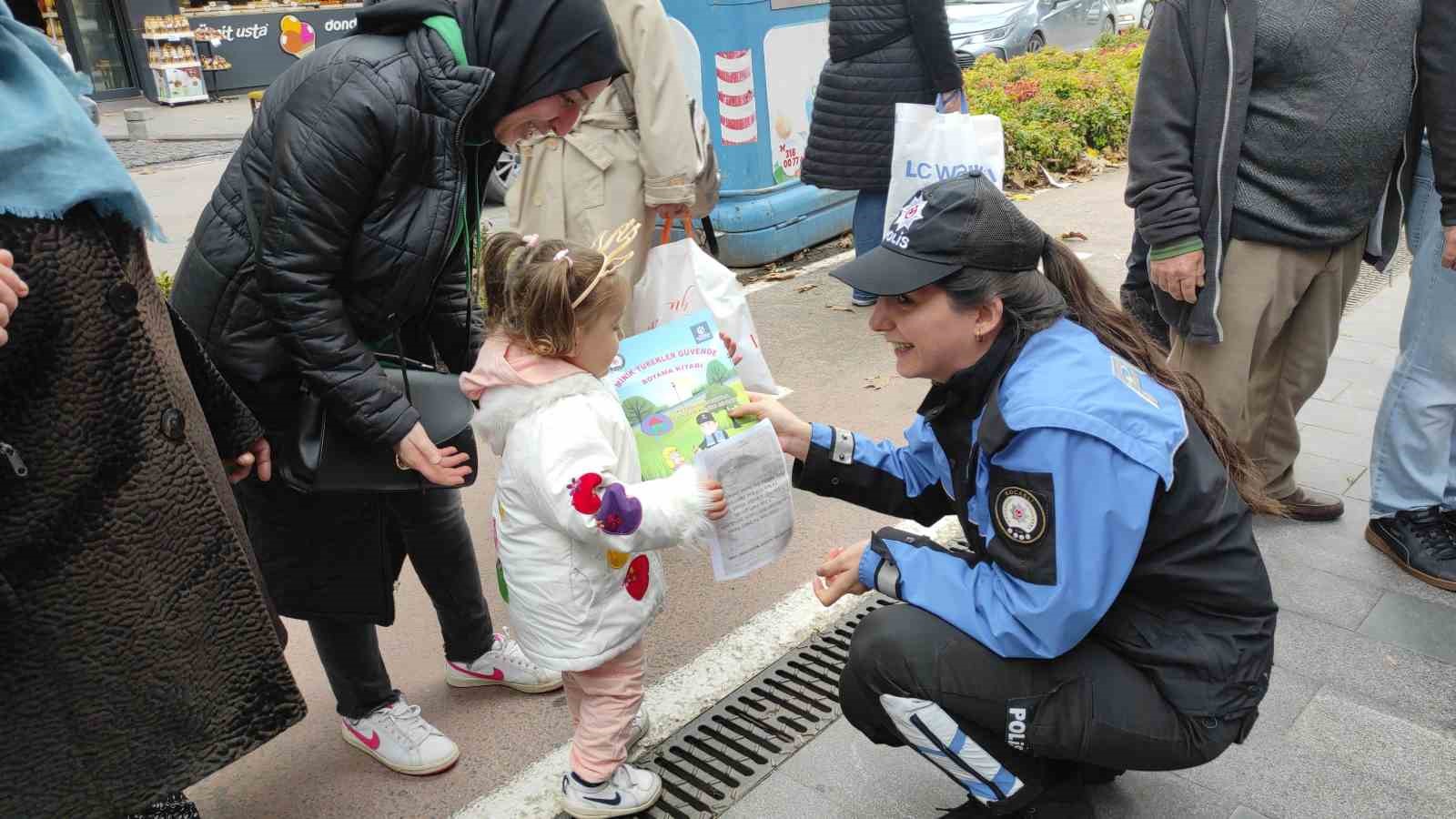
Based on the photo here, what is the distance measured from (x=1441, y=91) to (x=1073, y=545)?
2.16 meters

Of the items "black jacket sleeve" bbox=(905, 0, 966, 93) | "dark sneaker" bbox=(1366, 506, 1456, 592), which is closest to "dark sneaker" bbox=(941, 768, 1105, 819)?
"dark sneaker" bbox=(1366, 506, 1456, 592)

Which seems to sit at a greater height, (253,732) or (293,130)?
(293,130)

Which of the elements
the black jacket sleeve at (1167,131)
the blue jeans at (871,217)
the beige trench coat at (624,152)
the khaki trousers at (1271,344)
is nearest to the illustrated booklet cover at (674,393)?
the beige trench coat at (624,152)

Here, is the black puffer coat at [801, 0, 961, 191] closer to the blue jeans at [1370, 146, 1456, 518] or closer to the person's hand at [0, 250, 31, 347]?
the blue jeans at [1370, 146, 1456, 518]

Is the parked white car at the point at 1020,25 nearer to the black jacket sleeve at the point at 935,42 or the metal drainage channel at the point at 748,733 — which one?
the black jacket sleeve at the point at 935,42

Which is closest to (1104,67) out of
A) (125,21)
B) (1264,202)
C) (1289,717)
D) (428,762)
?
(1264,202)

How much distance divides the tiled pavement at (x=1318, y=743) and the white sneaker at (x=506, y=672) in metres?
0.70

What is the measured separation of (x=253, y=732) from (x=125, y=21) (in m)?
19.4

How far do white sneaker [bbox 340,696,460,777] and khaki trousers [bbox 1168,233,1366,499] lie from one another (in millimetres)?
2417

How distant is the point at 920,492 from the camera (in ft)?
8.30

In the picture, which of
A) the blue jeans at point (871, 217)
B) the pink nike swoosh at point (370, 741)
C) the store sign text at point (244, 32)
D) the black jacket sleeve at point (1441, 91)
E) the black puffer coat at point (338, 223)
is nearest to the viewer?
the black puffer coat at point (338, 223)

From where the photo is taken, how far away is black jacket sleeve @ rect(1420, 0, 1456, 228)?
306 cm

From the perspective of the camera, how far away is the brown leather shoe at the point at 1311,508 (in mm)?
3703

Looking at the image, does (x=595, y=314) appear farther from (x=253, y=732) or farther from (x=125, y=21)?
(x=125, y=21)
